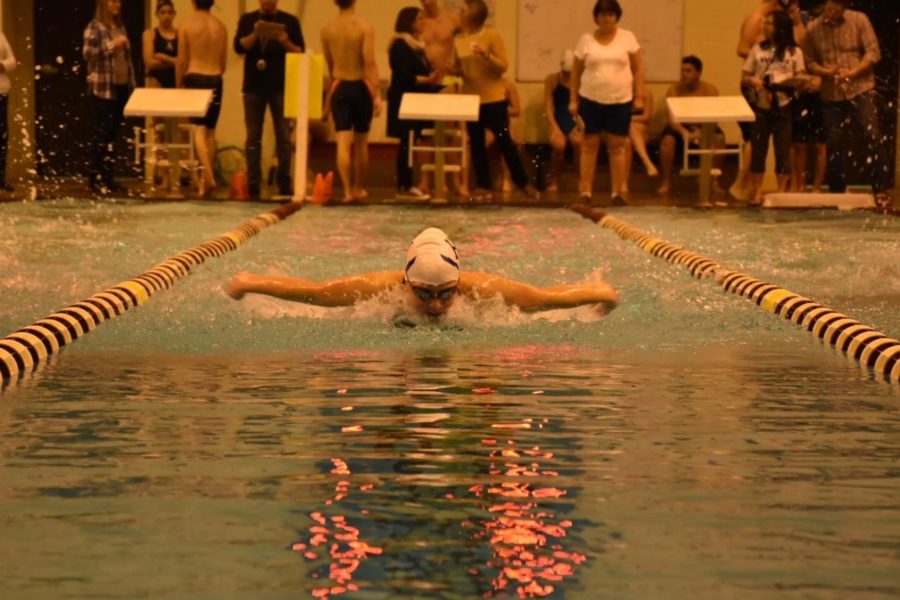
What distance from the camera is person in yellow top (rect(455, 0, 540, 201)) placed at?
630 inches

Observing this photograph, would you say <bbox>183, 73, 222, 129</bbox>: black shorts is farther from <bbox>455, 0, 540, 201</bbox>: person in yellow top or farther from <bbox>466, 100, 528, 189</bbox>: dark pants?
<bbox>466, 100, 528, 189</bbox>: dark pants

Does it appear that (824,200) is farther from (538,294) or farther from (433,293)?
(433,293)

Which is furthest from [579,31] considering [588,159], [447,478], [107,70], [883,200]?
[447,478]

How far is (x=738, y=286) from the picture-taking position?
9.16 m

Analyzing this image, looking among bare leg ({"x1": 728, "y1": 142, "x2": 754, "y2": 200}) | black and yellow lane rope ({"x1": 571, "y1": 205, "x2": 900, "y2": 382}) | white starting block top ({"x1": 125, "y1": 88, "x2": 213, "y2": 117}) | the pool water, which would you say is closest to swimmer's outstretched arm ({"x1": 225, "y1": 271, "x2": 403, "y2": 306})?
the pool water

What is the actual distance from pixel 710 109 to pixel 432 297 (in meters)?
8.86

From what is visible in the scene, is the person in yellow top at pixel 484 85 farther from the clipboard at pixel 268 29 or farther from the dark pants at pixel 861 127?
the dark pants at pixel 861 127

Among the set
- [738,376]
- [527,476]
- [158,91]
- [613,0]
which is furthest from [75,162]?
[527,476]

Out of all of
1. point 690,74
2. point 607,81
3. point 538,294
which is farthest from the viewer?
point 690,74

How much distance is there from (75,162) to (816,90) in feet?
30.9

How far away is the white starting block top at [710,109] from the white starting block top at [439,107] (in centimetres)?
187

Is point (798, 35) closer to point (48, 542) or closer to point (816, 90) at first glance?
point (816, 90)

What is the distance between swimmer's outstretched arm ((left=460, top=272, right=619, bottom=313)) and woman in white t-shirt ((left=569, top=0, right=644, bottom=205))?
23.2 feet

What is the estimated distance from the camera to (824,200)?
15328 millimetres
